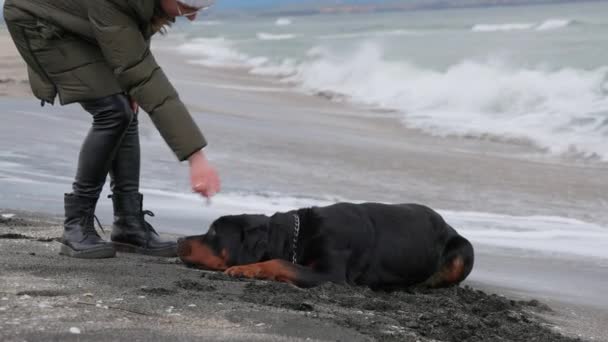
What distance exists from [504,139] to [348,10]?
150 meters

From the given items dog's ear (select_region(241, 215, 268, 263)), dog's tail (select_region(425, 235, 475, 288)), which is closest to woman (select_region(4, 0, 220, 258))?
dog's ear (select_region(241, 215, 268, 263))

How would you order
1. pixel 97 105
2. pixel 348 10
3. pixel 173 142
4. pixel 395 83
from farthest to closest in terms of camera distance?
pixel 348 10
pixel 395 83
pixel 97 105
pixel 173 142

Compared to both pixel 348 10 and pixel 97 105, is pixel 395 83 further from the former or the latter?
pixel 348 10

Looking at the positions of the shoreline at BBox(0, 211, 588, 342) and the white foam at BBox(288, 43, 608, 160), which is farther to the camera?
the white foam at BBox(288, 43, 608, 160)

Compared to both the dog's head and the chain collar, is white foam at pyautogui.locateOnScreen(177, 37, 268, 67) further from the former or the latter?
the chain collar

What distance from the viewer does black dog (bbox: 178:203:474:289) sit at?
4.37 meters

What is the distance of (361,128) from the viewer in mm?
13227

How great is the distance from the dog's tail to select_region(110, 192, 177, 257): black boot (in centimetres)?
129

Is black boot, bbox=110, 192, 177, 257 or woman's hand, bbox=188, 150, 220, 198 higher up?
woman's hand, bbox=188, 150, 220, 198

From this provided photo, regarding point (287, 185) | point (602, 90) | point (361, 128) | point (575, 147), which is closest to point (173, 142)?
point (287, 185)

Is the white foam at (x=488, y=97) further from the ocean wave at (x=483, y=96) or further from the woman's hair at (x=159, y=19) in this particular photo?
the woman's hair at (x=159, y=19)

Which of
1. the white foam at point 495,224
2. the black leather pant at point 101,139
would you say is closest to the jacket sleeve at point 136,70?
the black leather pant at point 101,139

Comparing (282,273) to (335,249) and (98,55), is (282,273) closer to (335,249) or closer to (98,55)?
(335,249)

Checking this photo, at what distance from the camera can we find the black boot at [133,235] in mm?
4871
